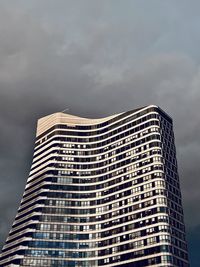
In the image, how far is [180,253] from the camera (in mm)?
186250

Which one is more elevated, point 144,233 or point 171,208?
point 171,208

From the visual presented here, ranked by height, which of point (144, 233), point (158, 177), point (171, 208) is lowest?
point (144, 233)

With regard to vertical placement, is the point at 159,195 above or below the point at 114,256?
above

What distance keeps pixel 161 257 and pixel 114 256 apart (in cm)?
2626

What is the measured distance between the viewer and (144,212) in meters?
193

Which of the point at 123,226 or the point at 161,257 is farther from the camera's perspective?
the point at 123,226

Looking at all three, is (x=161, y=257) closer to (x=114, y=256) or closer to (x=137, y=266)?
(x=137, y=266)

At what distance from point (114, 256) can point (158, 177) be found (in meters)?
41.0

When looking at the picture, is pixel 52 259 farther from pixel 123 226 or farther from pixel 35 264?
pixel 123 226

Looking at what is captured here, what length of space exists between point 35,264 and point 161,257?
58923 mm

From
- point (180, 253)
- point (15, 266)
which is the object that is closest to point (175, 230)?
point (180, 253)

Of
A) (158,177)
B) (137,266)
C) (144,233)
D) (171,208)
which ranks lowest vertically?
(137,266)

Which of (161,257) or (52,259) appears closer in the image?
(161,257)

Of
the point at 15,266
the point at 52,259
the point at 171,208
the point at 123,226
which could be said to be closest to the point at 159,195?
the point at 171,208
